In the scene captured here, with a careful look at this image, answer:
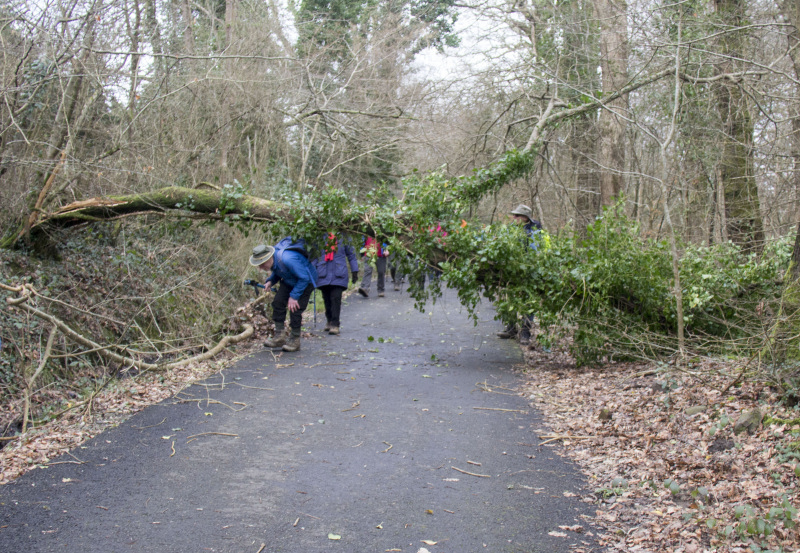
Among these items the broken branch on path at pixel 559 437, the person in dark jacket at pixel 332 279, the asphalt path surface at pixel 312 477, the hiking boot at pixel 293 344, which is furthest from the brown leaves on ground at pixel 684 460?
the person in dark jacket at pixel 332 279

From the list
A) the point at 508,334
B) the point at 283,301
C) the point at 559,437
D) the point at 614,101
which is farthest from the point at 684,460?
the point at 614,101

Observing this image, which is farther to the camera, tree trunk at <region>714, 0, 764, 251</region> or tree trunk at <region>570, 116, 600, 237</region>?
tree trunk at <region>570, 116, 600, 237</region>

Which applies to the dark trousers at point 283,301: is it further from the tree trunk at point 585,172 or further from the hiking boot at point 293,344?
the tree trunk at point 585,172

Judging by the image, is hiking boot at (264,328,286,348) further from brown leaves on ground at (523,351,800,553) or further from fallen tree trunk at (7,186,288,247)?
brown leaves on ground at (523,351,800,553)

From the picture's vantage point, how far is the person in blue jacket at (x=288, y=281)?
972cm

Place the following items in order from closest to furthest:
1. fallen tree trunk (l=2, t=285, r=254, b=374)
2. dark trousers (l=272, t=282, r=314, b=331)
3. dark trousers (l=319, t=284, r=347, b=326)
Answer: fallen tree trunk (l=2, t=285, r=254, b=374) → dark trousers (l=272, t=282, r=314, b=331) → dark trousers (l=319, t=284, r=347, b=326)

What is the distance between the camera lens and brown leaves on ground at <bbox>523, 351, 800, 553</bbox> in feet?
11.8

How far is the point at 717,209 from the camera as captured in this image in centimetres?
1162

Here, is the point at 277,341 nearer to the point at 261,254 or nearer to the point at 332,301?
the point at 261,254

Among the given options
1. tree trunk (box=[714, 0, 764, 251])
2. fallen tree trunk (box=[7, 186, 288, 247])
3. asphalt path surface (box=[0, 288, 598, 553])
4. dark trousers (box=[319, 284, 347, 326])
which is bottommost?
asphalt path surface (box=[0, 288, 598, 553])

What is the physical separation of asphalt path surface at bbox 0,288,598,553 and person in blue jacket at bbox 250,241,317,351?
5.68ft

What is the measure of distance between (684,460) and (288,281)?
6.57m

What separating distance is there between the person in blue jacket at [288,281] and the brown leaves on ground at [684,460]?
13.1ft

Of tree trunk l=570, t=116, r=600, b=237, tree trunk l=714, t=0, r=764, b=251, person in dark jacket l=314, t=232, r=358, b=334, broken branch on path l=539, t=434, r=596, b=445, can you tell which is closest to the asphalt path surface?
broken branch on path l=539, t=434, r=596, b=445
